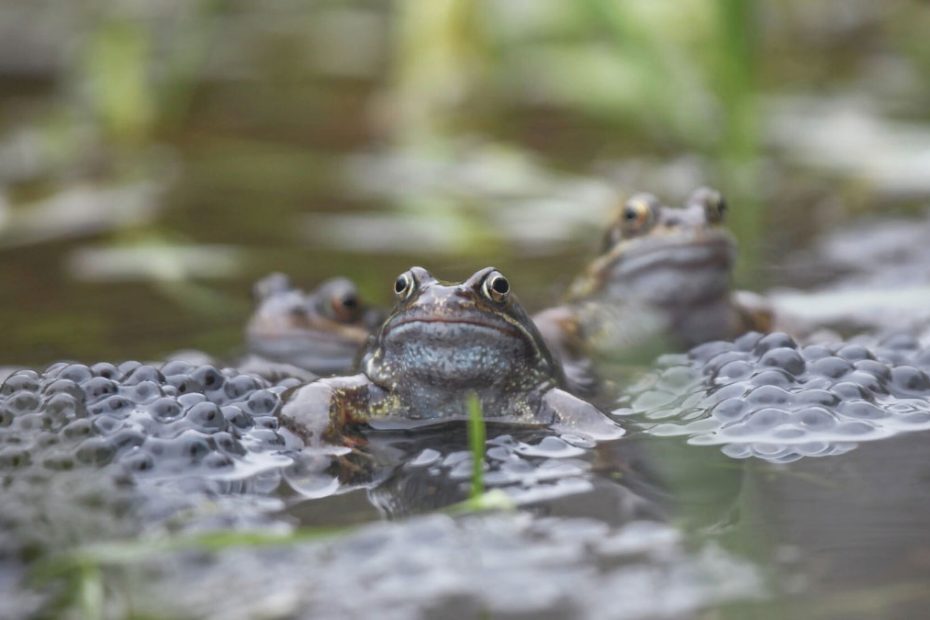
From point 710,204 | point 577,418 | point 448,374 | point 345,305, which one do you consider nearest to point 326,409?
point 448,374

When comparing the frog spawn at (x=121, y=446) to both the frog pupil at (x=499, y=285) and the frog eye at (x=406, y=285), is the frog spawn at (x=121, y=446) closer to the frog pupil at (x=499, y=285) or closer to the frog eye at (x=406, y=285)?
the frog eye at (x=406, y=285)

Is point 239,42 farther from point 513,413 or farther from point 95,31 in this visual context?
point 513,413

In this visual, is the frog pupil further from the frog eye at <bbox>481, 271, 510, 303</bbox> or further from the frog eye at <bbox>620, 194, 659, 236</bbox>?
the frog eye at <bbox>620, 194, 659, 236</bbox>

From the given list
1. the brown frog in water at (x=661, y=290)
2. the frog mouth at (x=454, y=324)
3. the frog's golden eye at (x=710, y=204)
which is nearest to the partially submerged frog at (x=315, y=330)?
the brown frog in water at (x=661, y=290)

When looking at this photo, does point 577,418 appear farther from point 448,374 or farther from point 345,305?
point 345,305

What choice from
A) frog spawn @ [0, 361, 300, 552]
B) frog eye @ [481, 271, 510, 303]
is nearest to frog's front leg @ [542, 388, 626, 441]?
frog eye @ [481, 271, 510, 303]

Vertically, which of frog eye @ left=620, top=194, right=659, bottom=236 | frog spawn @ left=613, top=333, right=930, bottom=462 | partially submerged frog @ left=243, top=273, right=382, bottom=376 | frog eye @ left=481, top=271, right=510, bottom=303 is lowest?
frog spawn @ left=613, top=333, right=930, bottom=462

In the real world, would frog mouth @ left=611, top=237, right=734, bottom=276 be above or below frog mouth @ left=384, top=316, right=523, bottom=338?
above
